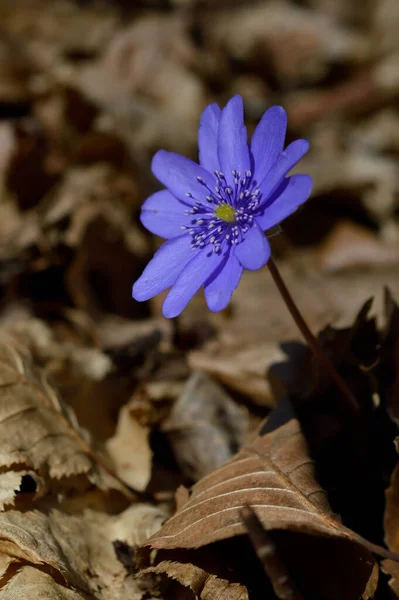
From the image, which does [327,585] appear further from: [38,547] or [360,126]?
[360,126]

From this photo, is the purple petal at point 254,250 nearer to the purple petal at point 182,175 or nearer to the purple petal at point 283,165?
the purple petal at point 283,165

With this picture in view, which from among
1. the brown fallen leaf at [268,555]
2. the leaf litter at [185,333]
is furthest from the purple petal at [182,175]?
the brown fallen leaf at [268,555]

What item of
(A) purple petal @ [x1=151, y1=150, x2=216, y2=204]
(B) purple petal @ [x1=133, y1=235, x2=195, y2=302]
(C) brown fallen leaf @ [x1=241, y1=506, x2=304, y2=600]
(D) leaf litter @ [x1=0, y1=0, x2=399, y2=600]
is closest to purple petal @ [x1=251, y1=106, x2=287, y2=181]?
(A) purple petal @ [x1=151, y1=150, x2=216, y2=204]

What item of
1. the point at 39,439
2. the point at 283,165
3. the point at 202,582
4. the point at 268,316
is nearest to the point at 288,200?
the point at 283,165

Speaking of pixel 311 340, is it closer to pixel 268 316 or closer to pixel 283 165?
pixel 283 165

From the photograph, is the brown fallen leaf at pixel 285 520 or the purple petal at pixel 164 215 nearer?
the brown fallen leaf at pixel 285 520

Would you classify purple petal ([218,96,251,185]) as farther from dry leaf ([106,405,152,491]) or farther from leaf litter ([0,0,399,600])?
dry leaf ([106,405,152,491])

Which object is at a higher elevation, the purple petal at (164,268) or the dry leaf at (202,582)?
the purple petal at (164,268)
